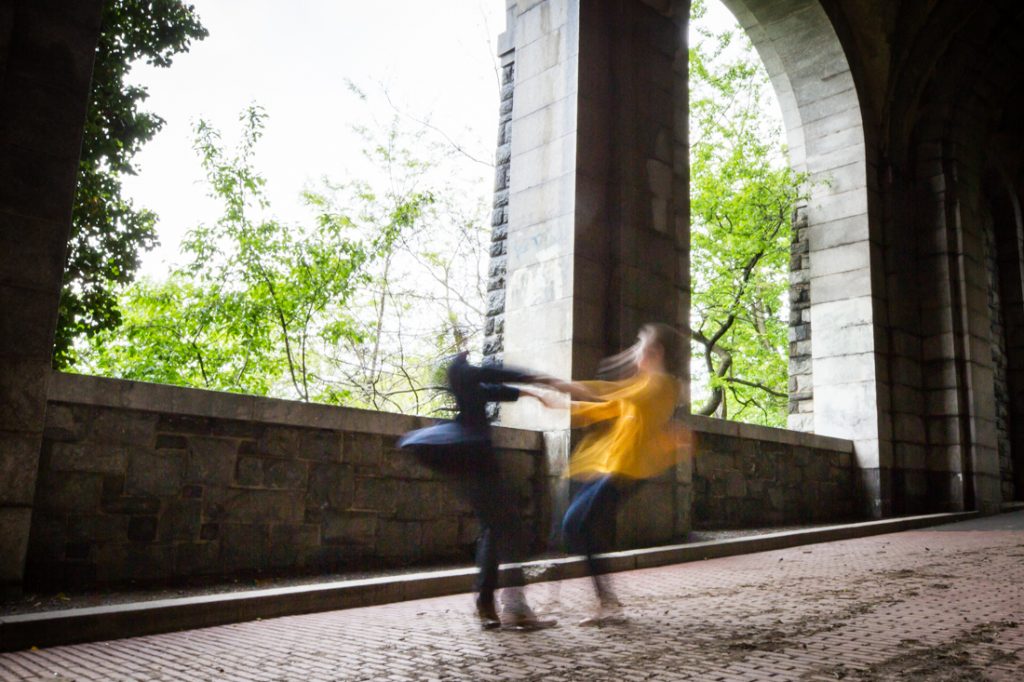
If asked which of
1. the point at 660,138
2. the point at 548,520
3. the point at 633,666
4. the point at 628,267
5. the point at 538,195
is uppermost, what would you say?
the point at 660,138

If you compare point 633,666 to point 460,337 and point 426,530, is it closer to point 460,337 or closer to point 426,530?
point 426,530

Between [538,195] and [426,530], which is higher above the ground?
[538,195]

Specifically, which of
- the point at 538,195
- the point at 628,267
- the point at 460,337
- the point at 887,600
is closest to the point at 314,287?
the point at 460,337

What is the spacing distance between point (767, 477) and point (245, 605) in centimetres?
683

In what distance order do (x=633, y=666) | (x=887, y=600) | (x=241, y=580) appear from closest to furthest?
(x=633, y=666) → (x=887, y=600) → (x=241, y=580)

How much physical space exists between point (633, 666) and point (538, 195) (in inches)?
217

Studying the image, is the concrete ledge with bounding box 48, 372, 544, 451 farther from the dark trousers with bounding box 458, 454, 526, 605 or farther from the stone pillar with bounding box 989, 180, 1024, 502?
the stone pillar with bounding box 989, 180, 1024, 502

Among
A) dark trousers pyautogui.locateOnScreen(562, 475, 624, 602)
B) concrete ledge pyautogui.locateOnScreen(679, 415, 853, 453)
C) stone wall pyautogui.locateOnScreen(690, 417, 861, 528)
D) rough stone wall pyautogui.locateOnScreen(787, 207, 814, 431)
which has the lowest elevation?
dark trousers pyautogui.locateOnScreen(562, 475, 624, 602)

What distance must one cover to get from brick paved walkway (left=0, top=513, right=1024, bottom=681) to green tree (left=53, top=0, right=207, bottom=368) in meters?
4.28

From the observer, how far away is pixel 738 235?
14375 mm

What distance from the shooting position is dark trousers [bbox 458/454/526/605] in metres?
3.82

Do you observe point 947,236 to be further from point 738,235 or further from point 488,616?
point 488,616

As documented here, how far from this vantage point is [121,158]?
7758mm

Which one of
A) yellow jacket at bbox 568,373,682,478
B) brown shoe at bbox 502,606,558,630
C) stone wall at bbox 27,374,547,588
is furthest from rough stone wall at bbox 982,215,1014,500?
brown shoe at bbox 502,606,558,630
